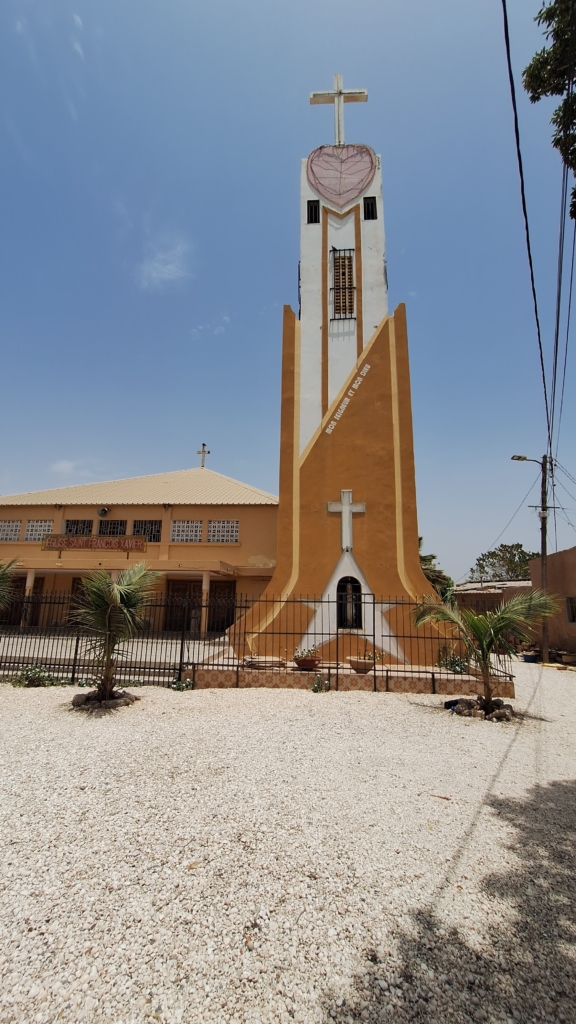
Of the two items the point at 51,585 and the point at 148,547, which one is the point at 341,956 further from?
the point at 51,585

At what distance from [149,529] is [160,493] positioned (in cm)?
224

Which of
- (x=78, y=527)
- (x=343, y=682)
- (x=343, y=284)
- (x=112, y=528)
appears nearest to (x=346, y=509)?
(x=343, y=682)

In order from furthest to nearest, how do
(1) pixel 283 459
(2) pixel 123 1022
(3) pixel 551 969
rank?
(1) pixel 283 459
(3) pixel 551 969
(2) pixel 123 1022

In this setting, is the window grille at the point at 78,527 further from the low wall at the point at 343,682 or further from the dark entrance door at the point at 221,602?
the low wall at the point at 343,682

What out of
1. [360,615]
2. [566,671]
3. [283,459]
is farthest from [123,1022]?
[566,671]

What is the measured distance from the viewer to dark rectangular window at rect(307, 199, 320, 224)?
18.4 meters

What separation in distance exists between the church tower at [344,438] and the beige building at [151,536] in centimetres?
606

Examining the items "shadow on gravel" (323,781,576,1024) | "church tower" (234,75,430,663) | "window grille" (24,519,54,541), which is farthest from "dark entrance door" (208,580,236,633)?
"shadow on gravel" (323,781,576,1024)

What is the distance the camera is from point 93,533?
2425 centimetres

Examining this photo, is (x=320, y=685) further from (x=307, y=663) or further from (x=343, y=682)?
(x=307, y=663)

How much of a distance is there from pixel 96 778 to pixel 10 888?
221 centimetres

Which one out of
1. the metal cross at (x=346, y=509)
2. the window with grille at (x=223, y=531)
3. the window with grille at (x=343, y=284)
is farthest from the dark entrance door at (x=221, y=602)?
the window with grille at (x=343, y=284)

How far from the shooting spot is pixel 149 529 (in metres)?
23.7

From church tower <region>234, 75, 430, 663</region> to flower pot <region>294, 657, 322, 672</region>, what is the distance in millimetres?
2211
